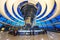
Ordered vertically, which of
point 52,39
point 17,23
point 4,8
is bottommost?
point 52,39

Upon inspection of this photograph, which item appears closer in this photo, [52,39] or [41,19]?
[52,39]

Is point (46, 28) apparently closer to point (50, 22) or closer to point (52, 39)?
point (50, 22)

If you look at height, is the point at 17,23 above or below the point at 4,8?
below

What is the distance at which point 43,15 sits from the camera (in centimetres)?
86

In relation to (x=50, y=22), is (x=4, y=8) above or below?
above

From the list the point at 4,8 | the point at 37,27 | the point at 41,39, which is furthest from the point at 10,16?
the point at 41,39

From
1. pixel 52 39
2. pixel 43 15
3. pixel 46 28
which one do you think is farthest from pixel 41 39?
pixel 43 15

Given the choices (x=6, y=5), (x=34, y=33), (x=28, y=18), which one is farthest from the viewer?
(x=6, y=5)

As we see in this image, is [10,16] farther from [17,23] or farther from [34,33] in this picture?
[34,33]

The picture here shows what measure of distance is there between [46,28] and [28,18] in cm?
26

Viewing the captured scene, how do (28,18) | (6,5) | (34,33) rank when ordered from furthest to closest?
(6,5), (34,33), (28,18)

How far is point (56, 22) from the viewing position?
0.80 m

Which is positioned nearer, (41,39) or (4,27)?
(41,39)

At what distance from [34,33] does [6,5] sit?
0.33m
